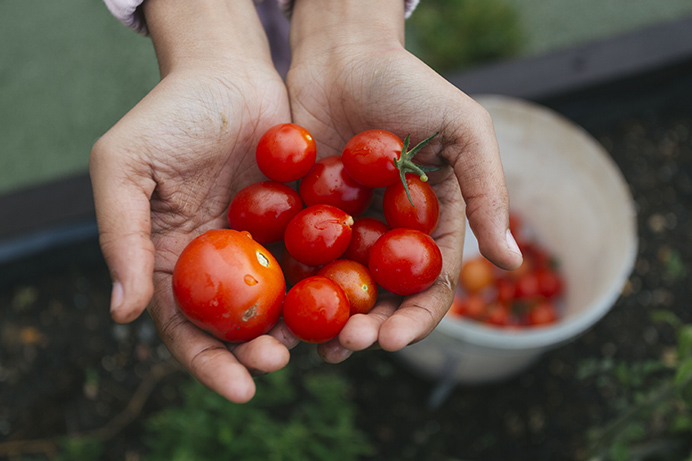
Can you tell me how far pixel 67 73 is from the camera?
3.63 meters

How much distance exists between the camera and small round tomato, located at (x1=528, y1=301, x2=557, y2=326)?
9.61 feet

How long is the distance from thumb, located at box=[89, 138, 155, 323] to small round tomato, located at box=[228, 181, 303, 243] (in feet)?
0.96

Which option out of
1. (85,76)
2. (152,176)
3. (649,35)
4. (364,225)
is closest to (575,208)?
(649,35)

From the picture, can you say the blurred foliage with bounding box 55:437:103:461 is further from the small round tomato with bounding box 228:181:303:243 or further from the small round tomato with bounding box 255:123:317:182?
the small round tomato with bounding box 255:123:317:182

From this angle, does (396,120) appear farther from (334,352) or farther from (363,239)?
(334,352)

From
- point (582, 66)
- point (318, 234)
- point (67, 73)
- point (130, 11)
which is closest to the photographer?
point (318, 234)

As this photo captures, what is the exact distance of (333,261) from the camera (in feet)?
5.90

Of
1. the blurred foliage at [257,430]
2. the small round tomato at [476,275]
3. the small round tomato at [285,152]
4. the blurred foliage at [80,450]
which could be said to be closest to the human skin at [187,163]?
the small round tomato at [285,152]

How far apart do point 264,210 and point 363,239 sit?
1.15 ft

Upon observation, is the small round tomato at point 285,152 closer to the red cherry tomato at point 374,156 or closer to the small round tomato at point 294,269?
the red cherry tomato at point 374,156

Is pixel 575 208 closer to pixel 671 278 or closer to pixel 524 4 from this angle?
pixel 671 278

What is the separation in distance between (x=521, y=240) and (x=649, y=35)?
1641 millimetres

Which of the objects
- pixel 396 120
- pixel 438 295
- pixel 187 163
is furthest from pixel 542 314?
pixel 187 163

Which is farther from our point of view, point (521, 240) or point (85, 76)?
point (85, 76)
